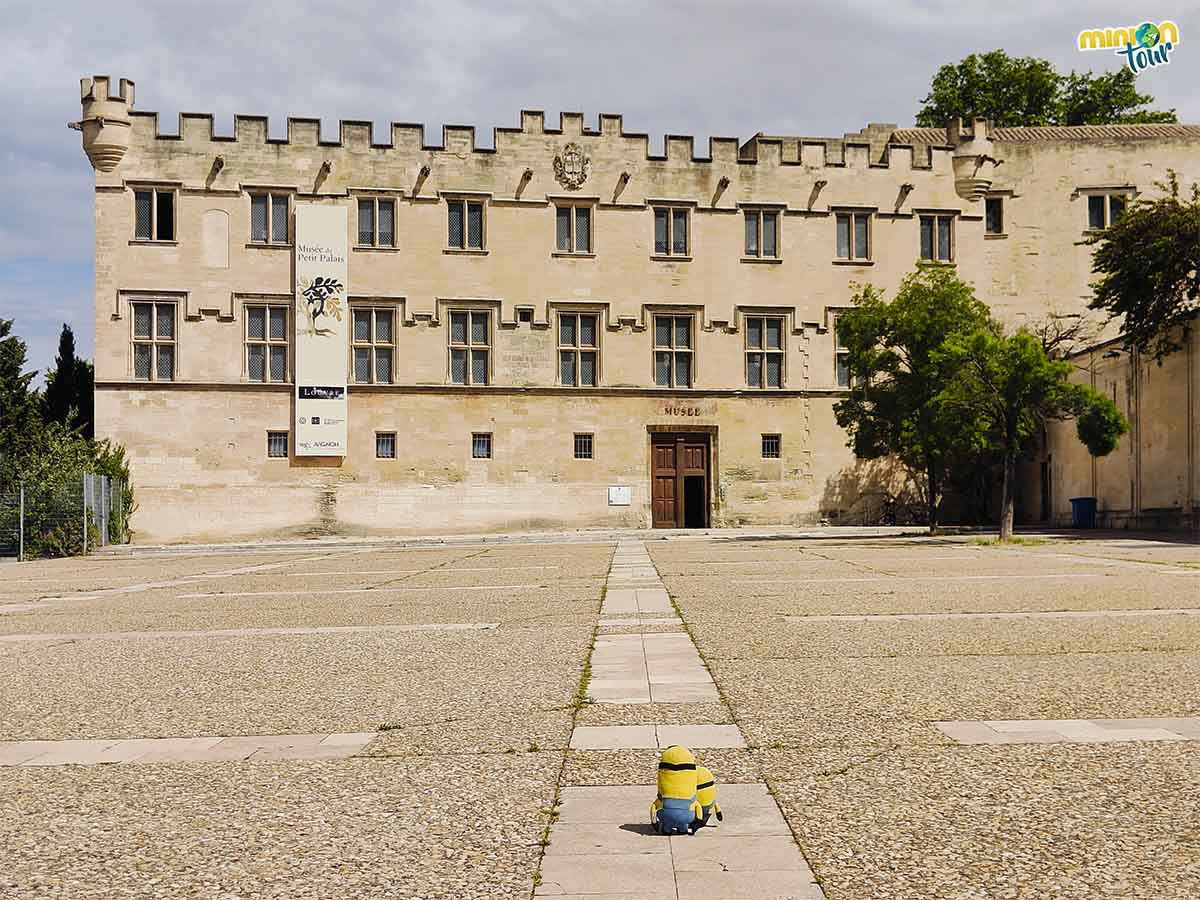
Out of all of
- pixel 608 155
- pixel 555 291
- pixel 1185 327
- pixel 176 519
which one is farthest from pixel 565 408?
pixel 1185 327

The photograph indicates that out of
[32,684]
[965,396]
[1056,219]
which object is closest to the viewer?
[32,684]

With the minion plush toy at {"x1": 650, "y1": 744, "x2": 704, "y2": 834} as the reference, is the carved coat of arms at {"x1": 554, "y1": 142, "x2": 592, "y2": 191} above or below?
above

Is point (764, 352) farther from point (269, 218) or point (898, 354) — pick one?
point (269, 218)

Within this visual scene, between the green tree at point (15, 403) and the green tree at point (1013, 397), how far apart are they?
3024 centimetres

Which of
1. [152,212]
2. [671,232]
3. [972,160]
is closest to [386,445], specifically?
[152,212]

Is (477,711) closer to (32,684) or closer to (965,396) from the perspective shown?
(32,684)

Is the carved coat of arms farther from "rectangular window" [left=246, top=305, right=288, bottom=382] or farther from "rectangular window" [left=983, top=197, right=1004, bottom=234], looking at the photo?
"rectangular window" [left=983, top=197, right=1004, bottom=234]

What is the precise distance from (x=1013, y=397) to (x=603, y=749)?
89.3 feet

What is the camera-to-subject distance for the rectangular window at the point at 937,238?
153 feet

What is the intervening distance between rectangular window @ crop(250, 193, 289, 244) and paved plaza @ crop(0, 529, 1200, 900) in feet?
99.1

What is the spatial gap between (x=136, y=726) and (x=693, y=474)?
37.9 meters

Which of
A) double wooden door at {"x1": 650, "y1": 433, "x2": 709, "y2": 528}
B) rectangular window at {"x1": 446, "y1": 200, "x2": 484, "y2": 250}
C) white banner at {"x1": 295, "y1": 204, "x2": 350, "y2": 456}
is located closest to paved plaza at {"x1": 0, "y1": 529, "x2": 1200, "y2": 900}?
white banner at {"x1": 295, "y1": 204, "x2": 350, "y2": 456}

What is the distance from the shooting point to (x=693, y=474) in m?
44.6

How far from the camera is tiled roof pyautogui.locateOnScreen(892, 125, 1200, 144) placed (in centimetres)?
4822
